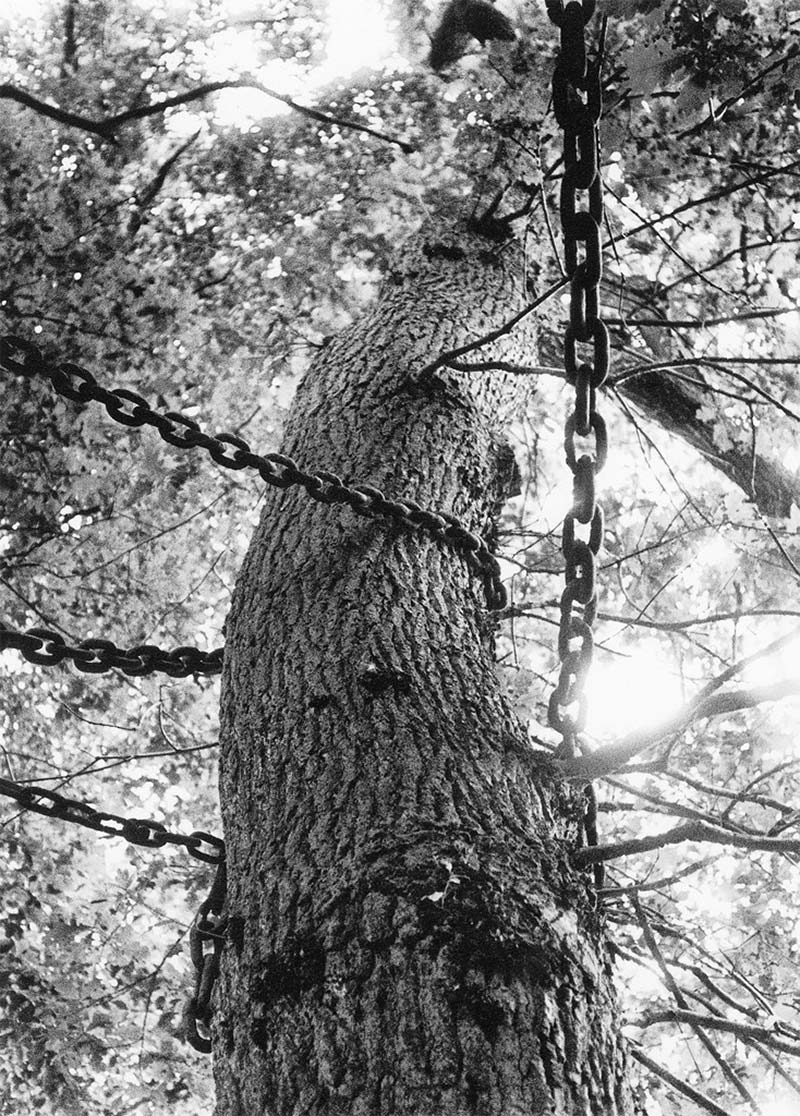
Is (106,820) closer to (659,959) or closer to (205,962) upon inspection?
(205,962)

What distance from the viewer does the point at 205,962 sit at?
200cm

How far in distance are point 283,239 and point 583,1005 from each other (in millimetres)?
5621

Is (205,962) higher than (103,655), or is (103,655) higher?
(103,655)

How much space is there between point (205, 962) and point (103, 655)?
0.75m

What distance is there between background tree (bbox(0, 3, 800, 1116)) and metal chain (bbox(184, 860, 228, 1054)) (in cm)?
220

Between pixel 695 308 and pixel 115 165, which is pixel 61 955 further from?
pixel 695 308

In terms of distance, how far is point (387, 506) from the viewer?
234 centimetres

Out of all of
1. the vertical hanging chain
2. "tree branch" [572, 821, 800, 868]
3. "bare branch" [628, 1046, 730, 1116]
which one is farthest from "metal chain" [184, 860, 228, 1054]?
"bare branch" [628, 1046, 730, 1116]

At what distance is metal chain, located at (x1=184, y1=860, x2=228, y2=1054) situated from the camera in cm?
185

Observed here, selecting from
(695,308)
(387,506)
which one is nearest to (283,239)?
(695,308)

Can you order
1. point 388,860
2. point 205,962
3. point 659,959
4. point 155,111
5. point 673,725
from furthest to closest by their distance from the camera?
point 155,111 → point 659,959 → point 205,962 → point 673,725 → point 388,860

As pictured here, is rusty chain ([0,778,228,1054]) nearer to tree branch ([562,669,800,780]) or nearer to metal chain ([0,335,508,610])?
tree branch ([562,669,800,780])

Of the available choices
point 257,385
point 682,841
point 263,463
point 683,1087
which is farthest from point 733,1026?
point 257,385

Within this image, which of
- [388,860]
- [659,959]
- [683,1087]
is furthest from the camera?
[659,959]
